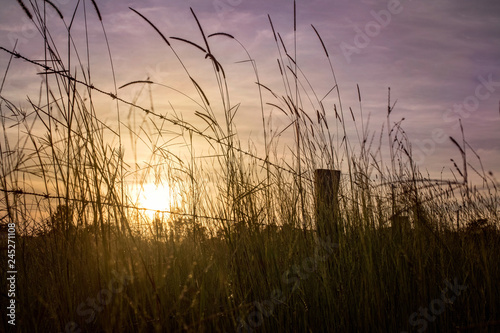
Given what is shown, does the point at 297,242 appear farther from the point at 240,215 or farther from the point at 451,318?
the point at 451,318

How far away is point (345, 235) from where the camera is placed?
2332 millimetres

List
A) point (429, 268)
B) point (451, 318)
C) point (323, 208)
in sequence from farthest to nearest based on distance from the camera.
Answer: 1. point (323, 208)
2. point (429, 268)
3. point (451, 318)

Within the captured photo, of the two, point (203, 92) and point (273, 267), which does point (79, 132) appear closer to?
point (203, 92)

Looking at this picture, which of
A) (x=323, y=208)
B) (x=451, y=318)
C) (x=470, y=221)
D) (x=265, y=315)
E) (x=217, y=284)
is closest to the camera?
(x=265, y=315)

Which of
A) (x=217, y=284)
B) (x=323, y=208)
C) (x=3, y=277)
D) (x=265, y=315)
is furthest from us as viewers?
(x=323, y=208)

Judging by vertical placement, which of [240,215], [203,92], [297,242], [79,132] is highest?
[203,92]

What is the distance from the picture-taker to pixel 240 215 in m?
2.02

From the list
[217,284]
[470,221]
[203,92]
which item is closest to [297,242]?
[217,284]

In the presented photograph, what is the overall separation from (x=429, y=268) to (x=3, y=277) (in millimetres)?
2241

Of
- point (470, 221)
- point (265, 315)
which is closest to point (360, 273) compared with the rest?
point (265, 315)

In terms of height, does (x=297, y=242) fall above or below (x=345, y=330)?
above

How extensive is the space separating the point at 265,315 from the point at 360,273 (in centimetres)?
54

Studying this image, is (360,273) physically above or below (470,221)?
below

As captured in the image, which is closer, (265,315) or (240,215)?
(265,315)
